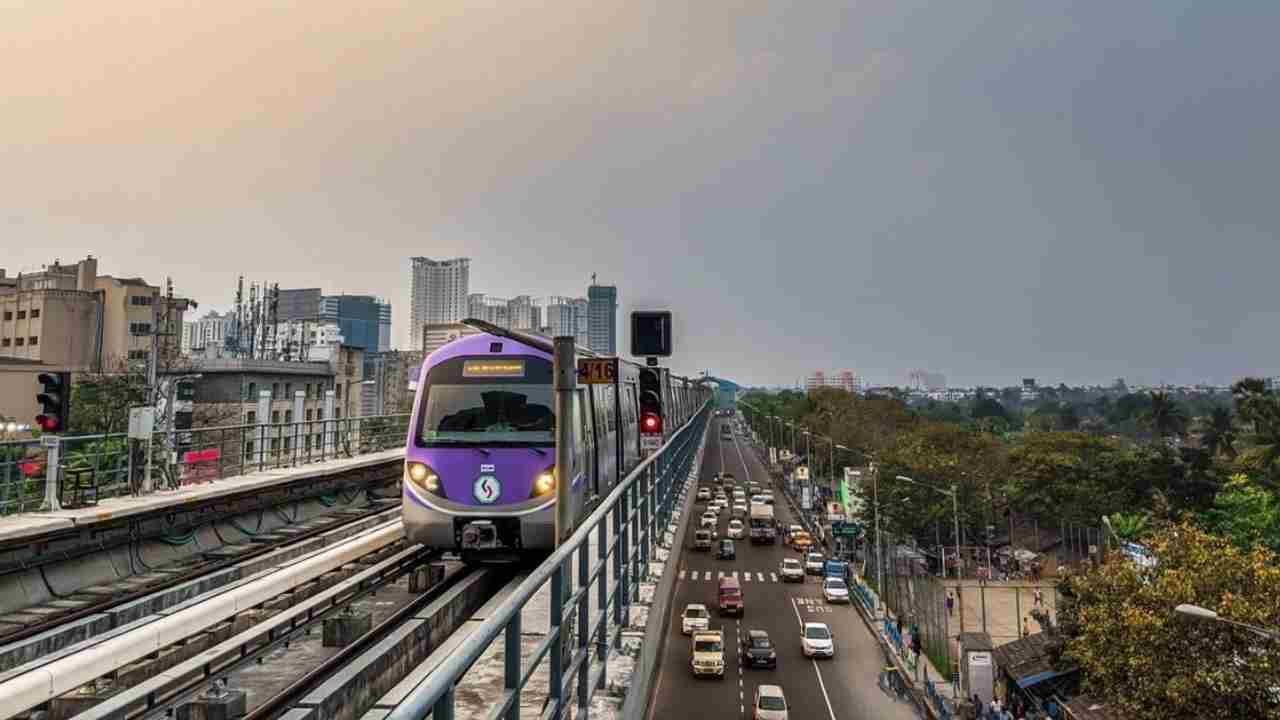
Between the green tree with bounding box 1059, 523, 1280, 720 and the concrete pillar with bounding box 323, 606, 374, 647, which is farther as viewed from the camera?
the green tree with bounding box 1059, 523, 1280, 720

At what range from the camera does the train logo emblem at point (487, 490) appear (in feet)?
29.0

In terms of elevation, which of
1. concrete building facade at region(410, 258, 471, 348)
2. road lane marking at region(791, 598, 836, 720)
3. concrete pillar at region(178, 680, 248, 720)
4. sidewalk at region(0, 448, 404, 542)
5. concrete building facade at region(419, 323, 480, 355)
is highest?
concrete building facade at region(410, 258, 471, 348)

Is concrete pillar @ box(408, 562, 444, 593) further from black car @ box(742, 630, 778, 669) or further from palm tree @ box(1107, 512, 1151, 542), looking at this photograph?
palm tree @ box(1107, 512, 1151, 542)

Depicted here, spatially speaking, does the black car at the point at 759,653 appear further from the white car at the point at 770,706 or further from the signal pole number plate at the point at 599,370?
the signal pole number plate at the point at 599,370

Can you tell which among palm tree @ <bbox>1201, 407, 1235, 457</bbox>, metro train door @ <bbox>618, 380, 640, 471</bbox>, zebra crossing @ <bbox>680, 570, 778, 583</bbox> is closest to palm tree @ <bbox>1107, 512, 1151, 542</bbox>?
zebra crossing @ <bbox>680, 570, 778, 583</bbox>

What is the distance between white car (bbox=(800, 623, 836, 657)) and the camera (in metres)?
28.1

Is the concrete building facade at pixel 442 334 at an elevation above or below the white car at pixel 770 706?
above

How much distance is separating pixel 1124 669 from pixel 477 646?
20648 millimetres

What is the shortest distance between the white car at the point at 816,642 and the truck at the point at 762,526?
65.7 feet

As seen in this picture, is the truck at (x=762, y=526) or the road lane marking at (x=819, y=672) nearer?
the road lane marking at (x=819, y=672)

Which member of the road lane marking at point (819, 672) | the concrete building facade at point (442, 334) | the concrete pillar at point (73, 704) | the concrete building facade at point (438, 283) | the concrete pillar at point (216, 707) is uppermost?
the concrete building facade at point (438, 283)

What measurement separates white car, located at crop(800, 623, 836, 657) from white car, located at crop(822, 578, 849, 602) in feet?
26.4

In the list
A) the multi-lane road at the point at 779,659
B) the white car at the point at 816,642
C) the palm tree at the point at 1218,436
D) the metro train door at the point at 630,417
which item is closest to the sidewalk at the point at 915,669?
the multi-lane road at the point at 779,659

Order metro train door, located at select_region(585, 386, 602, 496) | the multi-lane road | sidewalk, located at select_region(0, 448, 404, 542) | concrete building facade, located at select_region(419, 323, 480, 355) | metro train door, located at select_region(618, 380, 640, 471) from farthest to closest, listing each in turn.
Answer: the multi-lane road
metro train door, located at select_region(618, 380, 640, 471)
concrete building facade, located at select_region(419, 323, 480, 355)
metro train door, located at select_region(585, 386, 602, 496)
sidewalk, located at select_region(0, 448, 404, 542)
